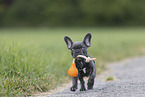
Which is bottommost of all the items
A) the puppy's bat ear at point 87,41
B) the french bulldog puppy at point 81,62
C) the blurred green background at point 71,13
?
the french bulldog puppy at point 81,62

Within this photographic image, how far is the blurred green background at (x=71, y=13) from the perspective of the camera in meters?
38.3

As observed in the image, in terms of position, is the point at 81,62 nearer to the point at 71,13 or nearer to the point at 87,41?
the point at 87,41

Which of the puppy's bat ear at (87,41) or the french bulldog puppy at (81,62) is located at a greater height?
the puppy's bat ear at (87,41)

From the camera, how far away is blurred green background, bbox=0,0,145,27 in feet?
126

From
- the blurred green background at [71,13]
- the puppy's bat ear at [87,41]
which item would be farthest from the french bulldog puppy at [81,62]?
the blurred green background at [71,13]

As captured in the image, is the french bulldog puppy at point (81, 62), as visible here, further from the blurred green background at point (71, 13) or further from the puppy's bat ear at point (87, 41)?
the blurred green background at point (71, 13)

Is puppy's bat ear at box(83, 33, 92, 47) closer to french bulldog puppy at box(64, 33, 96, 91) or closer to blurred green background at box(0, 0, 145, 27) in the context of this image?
french bulldog puppy at box(64, 33, 96, 91)

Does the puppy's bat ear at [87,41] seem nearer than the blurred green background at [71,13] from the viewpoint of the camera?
Yes

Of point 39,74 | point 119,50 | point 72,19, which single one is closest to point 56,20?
point 72,19

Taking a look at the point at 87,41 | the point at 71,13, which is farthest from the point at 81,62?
the point at 71,13

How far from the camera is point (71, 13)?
41469 millimetres

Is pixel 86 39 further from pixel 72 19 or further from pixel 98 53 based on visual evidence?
pixel 72 19

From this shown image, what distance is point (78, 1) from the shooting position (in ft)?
139

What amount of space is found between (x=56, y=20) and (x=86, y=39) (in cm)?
3662
